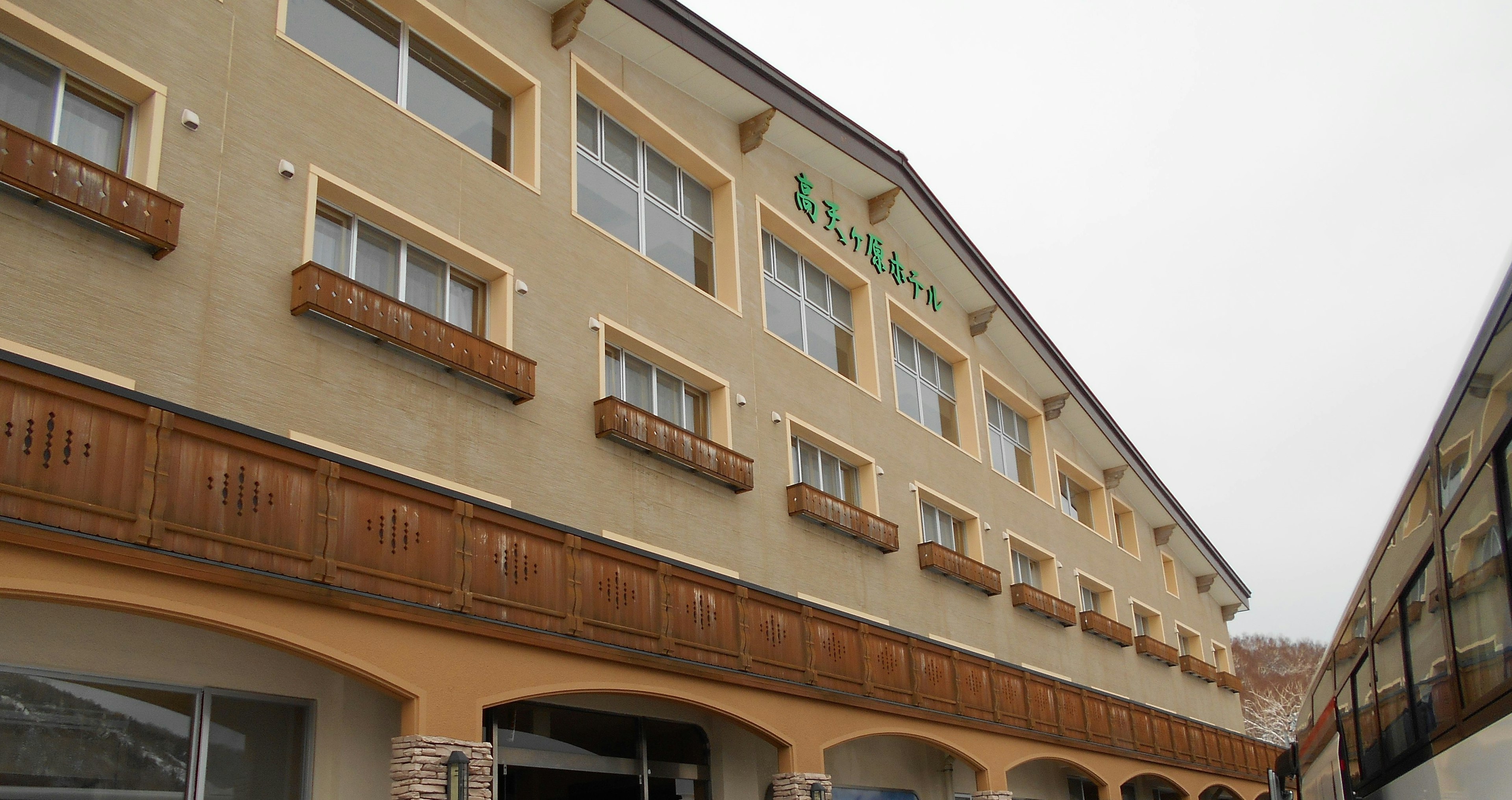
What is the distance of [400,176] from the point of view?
51.1 feet

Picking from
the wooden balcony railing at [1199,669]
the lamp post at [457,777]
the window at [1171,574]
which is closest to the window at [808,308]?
the lamp post at [457,777]

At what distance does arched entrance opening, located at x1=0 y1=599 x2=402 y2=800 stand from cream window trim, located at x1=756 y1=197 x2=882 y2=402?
40.5 ft

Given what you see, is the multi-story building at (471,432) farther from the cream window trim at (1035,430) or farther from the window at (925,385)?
the cream window trim at (1035,430)

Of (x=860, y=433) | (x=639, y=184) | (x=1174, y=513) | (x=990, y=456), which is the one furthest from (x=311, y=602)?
(x=1174, y=513)

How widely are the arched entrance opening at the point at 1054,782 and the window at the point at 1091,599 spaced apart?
19.4ft

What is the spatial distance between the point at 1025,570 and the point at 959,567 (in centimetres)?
701

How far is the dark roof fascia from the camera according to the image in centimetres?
2075

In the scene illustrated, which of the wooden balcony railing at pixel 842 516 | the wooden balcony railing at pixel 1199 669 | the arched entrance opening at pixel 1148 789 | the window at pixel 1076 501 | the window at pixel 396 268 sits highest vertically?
the window at pixel 1076 501

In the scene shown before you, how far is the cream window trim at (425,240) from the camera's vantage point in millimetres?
14203

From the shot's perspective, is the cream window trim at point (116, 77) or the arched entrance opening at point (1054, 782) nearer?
the cream window trim at point (116, 77)

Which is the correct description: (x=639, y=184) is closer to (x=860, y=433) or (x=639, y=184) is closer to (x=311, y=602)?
(x=860, y=433)

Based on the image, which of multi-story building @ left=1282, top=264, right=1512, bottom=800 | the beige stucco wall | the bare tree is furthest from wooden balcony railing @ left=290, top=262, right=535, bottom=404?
the bare tree

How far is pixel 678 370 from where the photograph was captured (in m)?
19.9

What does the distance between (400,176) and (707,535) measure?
712cm
